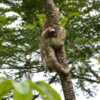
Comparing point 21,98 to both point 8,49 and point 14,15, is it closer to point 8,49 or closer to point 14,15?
point 8,49

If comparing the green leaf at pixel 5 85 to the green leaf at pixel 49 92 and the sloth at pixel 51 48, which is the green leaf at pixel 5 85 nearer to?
the green leaf at pixel 49 92

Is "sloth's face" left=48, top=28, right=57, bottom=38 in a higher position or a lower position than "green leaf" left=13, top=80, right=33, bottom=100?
higher

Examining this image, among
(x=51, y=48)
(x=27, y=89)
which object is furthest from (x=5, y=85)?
(x=51, y=48)

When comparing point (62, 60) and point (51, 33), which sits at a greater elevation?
point (51, 33)

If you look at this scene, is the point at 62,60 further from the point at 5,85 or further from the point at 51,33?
the point at 5,85

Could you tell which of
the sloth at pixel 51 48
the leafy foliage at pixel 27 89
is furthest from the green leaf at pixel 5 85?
the sloth at pixel 51 48

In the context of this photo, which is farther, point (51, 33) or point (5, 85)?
point (51, 33)

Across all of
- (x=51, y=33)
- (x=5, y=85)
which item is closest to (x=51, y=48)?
(x=51, y=33)

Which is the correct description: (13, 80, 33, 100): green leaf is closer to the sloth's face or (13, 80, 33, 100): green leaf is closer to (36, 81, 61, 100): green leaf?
(36, 81, 61, 100): green leaf

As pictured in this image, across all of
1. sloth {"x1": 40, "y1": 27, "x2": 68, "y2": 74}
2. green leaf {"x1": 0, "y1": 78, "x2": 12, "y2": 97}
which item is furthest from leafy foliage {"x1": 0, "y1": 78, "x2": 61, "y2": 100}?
sloth {"x1": 40, "y1": 27, "x2": 68, "y2": 74}

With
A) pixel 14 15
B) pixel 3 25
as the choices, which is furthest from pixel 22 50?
pixel 14 15

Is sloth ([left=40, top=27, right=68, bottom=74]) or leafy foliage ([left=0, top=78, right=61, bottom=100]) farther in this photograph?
sloth ([left=40, top=27, right=68, bottom=74])

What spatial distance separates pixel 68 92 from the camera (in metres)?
1.21

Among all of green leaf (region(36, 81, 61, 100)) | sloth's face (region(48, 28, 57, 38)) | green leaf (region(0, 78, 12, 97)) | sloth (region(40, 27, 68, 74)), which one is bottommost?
green leaf (region(36, 81, 61, 100))
